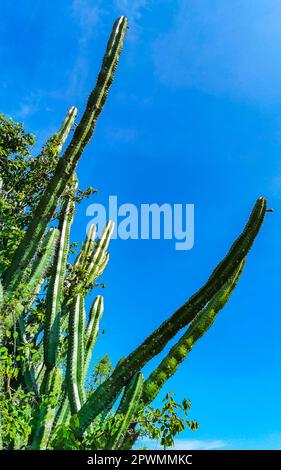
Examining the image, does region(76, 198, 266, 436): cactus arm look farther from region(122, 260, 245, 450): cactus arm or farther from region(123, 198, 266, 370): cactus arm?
region(122, 260, 245, 450): cactus arm

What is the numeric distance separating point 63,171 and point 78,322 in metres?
2.50

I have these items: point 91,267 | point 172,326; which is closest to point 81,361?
point 172,326

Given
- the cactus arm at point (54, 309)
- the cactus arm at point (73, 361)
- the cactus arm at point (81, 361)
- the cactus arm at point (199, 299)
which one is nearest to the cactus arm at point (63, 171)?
the cactus arm at point (54, 309)

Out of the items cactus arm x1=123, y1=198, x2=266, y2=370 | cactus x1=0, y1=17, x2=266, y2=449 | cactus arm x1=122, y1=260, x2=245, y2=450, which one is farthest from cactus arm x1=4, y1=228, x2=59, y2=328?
cactus arm x1=122, y1=260, x2=245, y2=450

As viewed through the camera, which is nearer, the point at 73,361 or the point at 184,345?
the point at 184,345

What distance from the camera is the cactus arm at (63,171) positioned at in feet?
21.8

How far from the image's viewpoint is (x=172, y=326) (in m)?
6.19

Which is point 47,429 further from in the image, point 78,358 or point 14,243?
point 14,243

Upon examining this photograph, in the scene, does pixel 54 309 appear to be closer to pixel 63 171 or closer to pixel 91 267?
pixel 63 171

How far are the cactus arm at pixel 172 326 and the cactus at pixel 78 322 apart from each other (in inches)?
0.5
